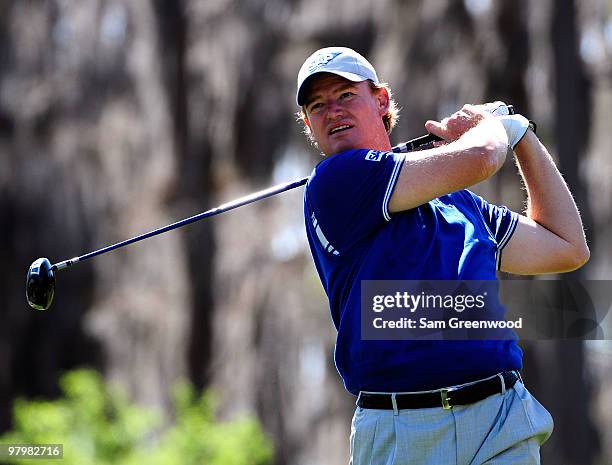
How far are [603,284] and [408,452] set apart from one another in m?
3.43

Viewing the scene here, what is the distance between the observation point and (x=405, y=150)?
13.2ft

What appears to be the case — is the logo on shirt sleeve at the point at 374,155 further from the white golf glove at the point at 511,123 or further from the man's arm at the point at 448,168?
the white golf glove at the point at 511,123

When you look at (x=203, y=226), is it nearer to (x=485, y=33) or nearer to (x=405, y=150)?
(x=485, y=33)

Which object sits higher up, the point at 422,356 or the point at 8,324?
the point at 8,324

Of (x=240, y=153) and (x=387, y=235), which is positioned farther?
(x=240, y=153)

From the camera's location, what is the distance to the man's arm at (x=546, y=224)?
393 cm

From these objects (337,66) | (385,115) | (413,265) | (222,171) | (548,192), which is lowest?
(413,265)

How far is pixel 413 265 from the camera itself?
3395 millimetres

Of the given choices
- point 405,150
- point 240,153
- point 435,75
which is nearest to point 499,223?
point 405,150

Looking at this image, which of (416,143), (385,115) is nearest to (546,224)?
(416,143)

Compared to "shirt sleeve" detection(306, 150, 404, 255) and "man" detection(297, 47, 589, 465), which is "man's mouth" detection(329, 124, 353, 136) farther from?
"shirt sleeve" detection(306, 150, 404, 255)

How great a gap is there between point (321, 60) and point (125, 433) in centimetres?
673

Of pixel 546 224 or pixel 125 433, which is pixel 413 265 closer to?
pixel 546 224

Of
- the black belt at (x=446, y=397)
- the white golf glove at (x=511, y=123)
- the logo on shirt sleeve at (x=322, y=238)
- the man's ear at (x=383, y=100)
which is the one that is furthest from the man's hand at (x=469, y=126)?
the black belt at (x=446, y=397)
